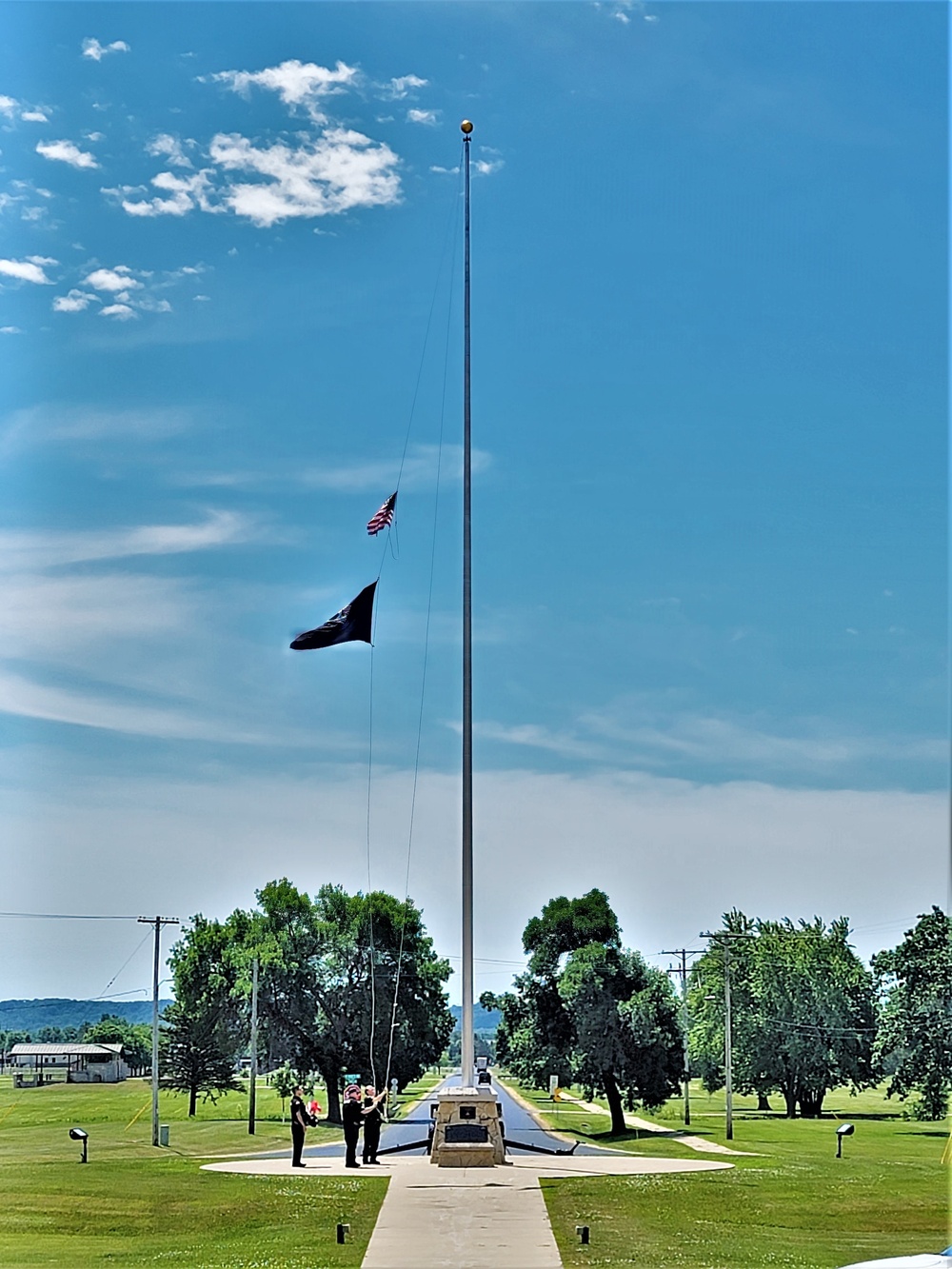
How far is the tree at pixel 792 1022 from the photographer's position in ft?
164

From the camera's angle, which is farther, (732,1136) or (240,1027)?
(240,1027)

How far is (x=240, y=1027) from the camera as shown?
45344 mm

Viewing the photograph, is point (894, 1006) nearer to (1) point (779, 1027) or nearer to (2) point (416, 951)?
(1) point (779, 1027)

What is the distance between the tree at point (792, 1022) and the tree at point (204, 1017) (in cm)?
1673

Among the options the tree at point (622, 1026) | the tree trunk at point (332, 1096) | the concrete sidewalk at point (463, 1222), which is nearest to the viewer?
the concrete sidewalk at point (463, 1222)

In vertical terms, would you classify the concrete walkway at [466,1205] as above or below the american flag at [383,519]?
below

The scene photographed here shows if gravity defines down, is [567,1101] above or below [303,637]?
below

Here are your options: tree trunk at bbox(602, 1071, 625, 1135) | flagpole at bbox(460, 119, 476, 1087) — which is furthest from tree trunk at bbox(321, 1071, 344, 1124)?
flagpole at bbox(460, 119, 476, 1087)

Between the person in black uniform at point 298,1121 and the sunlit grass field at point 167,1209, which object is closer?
the sunlit grass field at point 167,1209

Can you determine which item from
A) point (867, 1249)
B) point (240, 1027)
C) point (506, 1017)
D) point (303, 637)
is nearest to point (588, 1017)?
point (506, 1017)

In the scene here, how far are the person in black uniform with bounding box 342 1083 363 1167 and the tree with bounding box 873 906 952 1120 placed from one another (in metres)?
23.9

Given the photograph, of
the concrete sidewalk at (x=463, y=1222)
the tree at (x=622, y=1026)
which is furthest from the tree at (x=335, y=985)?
the concrete sidewalk at (x=463, y=1222)

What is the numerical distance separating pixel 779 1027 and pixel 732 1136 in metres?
10.3

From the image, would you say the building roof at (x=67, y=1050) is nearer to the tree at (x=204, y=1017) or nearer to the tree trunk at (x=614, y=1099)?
the tree at (x=204, y=1017)
